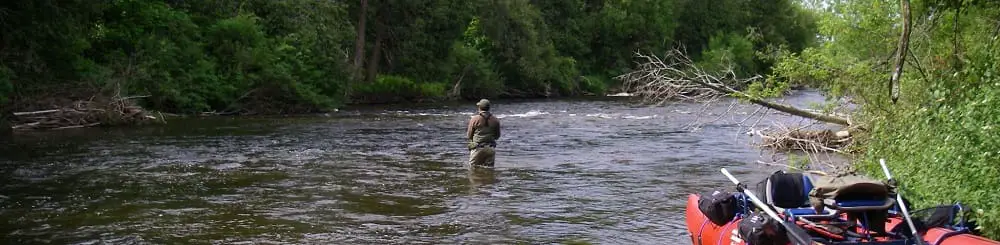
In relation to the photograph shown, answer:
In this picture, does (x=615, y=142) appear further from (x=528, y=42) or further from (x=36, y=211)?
(x=528, y=42)

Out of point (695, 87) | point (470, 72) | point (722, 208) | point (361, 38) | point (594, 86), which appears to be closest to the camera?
point (722, 208)

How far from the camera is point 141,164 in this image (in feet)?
50.8

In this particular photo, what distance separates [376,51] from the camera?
44.1 meters

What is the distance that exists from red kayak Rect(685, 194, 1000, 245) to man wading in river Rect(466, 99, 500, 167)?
621cm

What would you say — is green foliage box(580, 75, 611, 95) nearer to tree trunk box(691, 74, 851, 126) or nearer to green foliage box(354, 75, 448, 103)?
green foliage box(354, 75, 448, 103)

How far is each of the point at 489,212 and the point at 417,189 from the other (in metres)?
2.14

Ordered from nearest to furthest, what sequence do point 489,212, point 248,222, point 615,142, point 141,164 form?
point 248,222
point 489,212
point 141,164
point 615,142

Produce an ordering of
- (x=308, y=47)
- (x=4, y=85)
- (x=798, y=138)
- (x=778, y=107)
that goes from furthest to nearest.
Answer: (x=308, y=47) < (x=4, y=85) < (x=798, y=138) < (x=778, y=107)

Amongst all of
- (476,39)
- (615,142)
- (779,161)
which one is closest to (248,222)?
(779,161)

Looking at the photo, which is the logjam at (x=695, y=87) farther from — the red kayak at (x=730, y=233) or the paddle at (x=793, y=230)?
the paddle at (x=793, y=230)

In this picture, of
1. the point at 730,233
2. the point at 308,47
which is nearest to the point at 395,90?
the point at 308,47

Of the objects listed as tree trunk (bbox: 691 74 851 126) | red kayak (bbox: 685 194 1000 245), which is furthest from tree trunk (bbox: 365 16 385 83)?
red kayak (bbox: 685 194 1000 245)

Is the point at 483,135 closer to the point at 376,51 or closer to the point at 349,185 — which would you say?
the point at 349,185

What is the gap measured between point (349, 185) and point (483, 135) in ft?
8.03
